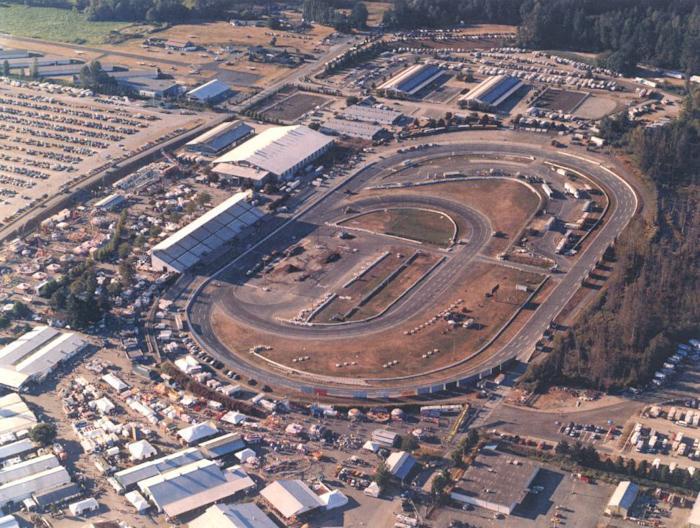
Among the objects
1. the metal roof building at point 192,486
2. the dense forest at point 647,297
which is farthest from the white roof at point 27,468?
the dense forest at point 647,297

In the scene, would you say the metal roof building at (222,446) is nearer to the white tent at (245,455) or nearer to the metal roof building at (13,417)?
the white tent at (245,455)

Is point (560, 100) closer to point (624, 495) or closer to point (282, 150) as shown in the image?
point (282, 150)

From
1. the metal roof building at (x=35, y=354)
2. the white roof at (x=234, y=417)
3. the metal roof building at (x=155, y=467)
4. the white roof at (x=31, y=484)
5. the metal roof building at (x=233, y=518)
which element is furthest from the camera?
the metal roof building at (x=35, y=354)

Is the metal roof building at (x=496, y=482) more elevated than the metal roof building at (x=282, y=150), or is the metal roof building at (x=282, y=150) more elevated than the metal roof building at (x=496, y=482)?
the metal roof building at (x=282, y=150)

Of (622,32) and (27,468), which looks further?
(622,32)

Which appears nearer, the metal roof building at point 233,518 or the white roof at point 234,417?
the metal roof building at point 233,518

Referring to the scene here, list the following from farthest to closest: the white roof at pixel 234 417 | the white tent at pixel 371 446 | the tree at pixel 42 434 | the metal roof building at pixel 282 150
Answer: the metal roof building at pixel 282 150 < the white roof at pixel 234 417 < the tree at pixel 42 434 < the white tent at pixel 371 446

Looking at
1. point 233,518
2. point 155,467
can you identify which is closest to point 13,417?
point 155,467

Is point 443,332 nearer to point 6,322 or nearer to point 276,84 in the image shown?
point 6,322
